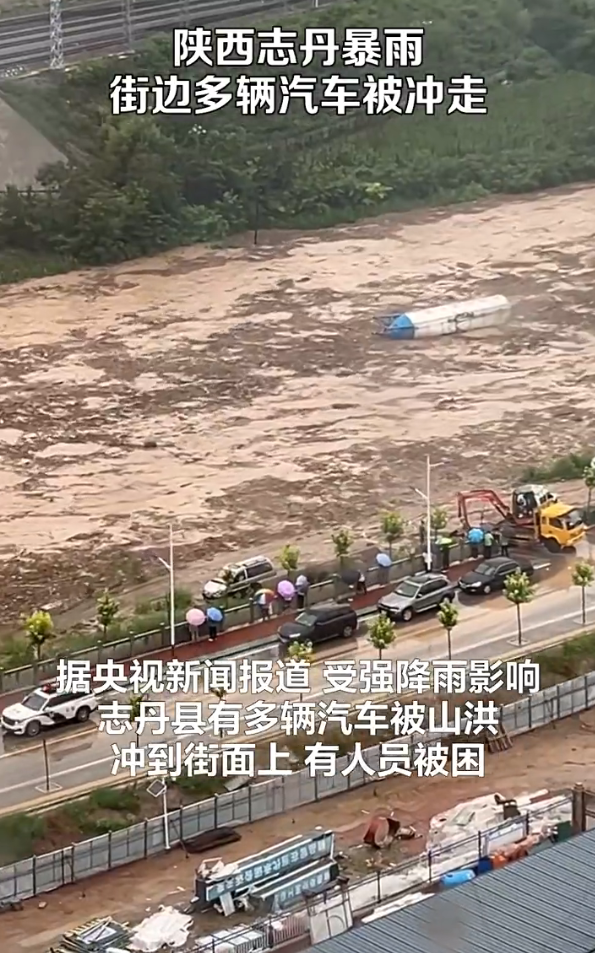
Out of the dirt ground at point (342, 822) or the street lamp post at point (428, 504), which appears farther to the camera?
the street lamp post at point (428, 504)

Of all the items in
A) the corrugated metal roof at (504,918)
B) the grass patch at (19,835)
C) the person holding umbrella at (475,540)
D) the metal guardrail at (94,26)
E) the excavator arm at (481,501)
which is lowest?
the grass patch at (19,835)

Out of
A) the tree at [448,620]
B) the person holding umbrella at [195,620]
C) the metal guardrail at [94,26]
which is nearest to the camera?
the tree at [448,620]

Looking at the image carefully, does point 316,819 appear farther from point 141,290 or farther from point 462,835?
point 141,290

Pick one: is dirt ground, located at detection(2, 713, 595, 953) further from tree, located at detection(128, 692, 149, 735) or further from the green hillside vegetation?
the green hillside vegetation

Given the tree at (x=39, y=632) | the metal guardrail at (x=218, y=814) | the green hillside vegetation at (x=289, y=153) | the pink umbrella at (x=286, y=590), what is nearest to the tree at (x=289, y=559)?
the pink umbrella at (x=286, y=590)

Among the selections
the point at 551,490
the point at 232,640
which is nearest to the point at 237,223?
the point at 551,490

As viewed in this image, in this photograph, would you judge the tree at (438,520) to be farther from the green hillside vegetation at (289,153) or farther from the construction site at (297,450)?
the green hillside vegetation at (289,153)

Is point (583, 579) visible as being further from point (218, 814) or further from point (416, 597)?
point (218, 814)
